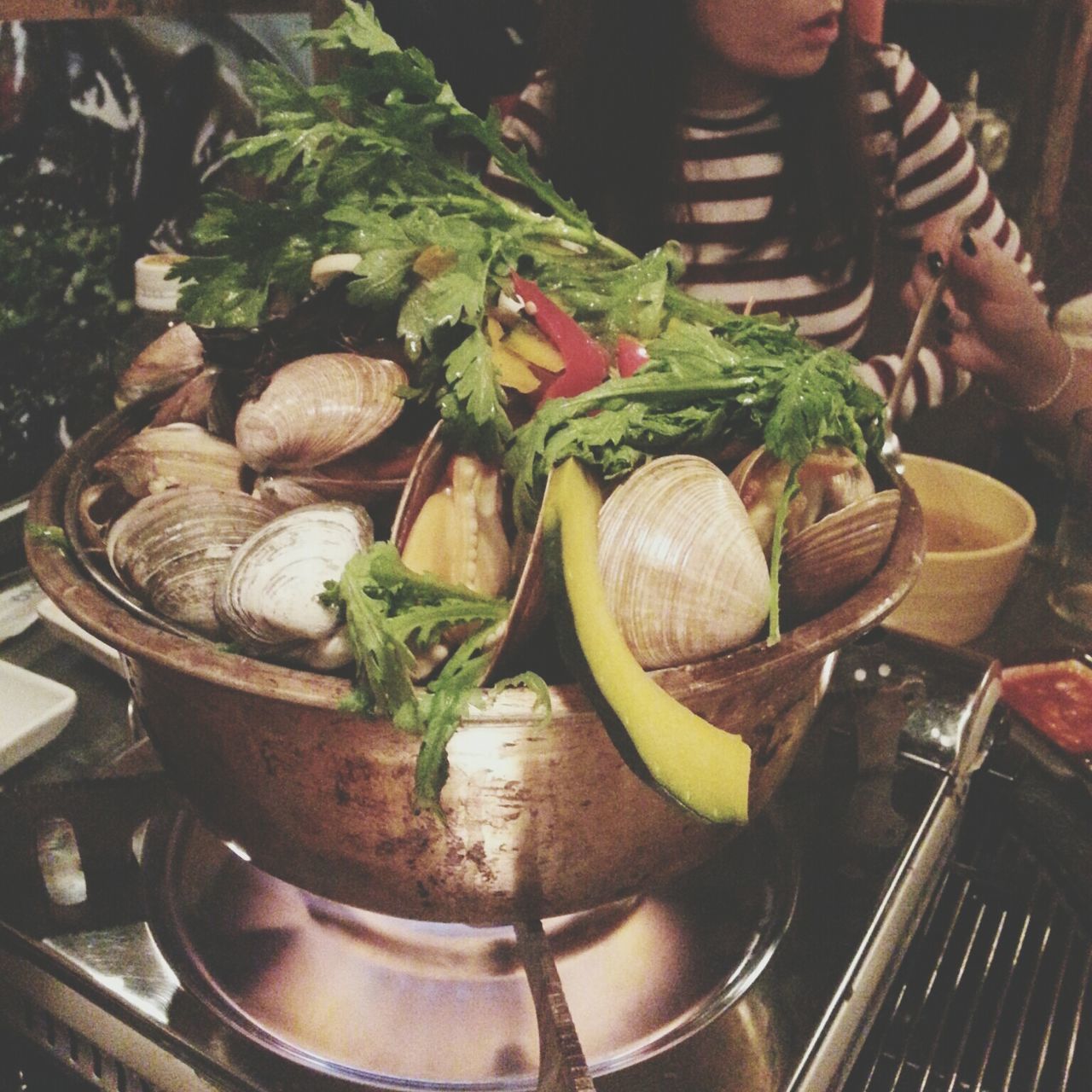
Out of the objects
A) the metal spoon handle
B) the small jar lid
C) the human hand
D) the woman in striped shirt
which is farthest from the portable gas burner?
the human hand

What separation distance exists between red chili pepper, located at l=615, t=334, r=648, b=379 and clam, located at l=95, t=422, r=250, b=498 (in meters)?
0.32

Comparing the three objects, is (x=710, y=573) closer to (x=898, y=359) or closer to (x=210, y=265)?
(x=210, y=265)

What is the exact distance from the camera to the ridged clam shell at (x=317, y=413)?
2.19 ft

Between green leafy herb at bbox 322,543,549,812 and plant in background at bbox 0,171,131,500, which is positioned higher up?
green leafy herb at bbox 322,543,549,812

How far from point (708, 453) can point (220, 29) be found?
4.85 ft

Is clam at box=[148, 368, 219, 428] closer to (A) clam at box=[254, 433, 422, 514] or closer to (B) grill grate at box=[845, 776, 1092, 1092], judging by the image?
(A) clam at box=[254, 433, 422, 514]

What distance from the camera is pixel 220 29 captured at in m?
1.65

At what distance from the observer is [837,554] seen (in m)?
0.60

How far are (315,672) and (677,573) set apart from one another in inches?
9.3

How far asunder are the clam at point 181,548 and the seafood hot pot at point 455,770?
0.10ft

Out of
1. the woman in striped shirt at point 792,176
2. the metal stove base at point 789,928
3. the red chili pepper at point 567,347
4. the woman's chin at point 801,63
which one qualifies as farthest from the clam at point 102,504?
the woman's chin at point 801,63

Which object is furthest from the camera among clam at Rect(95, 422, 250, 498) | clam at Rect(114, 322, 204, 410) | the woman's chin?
the woman's chin

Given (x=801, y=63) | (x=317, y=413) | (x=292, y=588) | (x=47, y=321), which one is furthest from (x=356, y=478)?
(x=801, y=63)

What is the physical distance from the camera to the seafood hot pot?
1.72 ft
